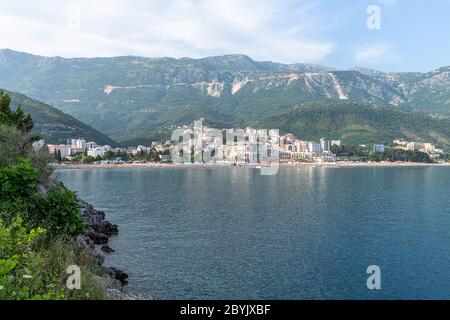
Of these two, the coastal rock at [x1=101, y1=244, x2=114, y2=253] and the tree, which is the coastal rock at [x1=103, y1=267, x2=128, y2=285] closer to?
the coastal rock at [x1=101, y1=244, x2=114, y2=253]

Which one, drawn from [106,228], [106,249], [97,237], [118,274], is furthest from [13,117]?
[118,274]

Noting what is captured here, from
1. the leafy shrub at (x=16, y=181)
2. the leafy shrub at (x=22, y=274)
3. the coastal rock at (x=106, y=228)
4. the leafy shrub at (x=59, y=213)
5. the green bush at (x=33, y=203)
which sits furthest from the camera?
the coastal rock at (x=106, y=228)

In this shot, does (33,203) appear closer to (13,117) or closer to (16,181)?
(16,181)

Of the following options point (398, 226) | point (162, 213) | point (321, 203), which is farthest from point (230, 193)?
point (398, 226)

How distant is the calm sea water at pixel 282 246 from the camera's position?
2692cm

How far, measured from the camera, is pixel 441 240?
41.0m

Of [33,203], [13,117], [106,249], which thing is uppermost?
[13,117]

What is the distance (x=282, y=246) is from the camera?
3766 cm

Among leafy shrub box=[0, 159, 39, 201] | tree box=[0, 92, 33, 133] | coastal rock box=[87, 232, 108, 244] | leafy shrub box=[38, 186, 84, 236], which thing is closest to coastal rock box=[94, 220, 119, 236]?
coastal rock box=[87, 232, 108, 244]

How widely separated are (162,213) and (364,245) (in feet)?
101

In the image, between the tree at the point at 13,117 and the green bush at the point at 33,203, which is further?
the tree at the point at 13,117

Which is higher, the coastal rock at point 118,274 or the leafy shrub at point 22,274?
the leafy shrub at point 22,274

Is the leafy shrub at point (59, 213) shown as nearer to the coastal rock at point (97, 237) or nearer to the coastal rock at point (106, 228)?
the coastal rock at point (97, 237)

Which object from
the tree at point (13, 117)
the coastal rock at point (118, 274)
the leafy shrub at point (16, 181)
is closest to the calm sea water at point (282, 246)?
the coastal rock at point (118, 274)
